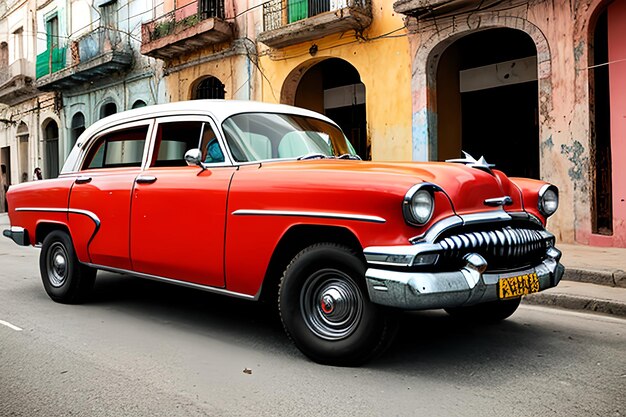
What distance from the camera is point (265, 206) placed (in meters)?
3.70

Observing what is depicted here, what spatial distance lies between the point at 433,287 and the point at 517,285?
0.68 meters

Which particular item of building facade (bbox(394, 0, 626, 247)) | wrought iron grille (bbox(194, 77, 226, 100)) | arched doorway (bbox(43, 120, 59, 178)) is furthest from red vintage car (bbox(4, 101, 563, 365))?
arched doorway (bbox(43, 120, 59, 178))

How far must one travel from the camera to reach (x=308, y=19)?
12773 millimetres

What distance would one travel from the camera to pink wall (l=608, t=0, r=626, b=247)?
358 inches

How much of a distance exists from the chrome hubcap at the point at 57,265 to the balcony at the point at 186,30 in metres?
10.6

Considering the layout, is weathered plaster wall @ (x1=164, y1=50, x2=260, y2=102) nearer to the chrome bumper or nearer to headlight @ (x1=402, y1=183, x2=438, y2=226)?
headlight @ (x1=402, y1=183, x2=438, y2=226)

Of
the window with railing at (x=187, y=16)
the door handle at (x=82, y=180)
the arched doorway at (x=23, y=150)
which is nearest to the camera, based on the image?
the door handle at (x=82, y=180)

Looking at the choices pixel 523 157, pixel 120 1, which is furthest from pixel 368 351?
pixel 120 1

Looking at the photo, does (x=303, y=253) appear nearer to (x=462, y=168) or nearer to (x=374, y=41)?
(x=462, y=168)

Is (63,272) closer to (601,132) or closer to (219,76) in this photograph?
(601,132)

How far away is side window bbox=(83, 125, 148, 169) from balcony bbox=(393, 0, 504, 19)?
24.5 ft

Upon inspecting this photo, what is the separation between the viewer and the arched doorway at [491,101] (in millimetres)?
12625

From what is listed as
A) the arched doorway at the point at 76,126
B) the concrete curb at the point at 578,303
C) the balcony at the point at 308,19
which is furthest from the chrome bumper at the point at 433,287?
the arched doorway at the point at 76,126

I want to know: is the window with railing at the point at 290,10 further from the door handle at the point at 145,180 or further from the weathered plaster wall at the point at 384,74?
the door handle at the point at 145,180
